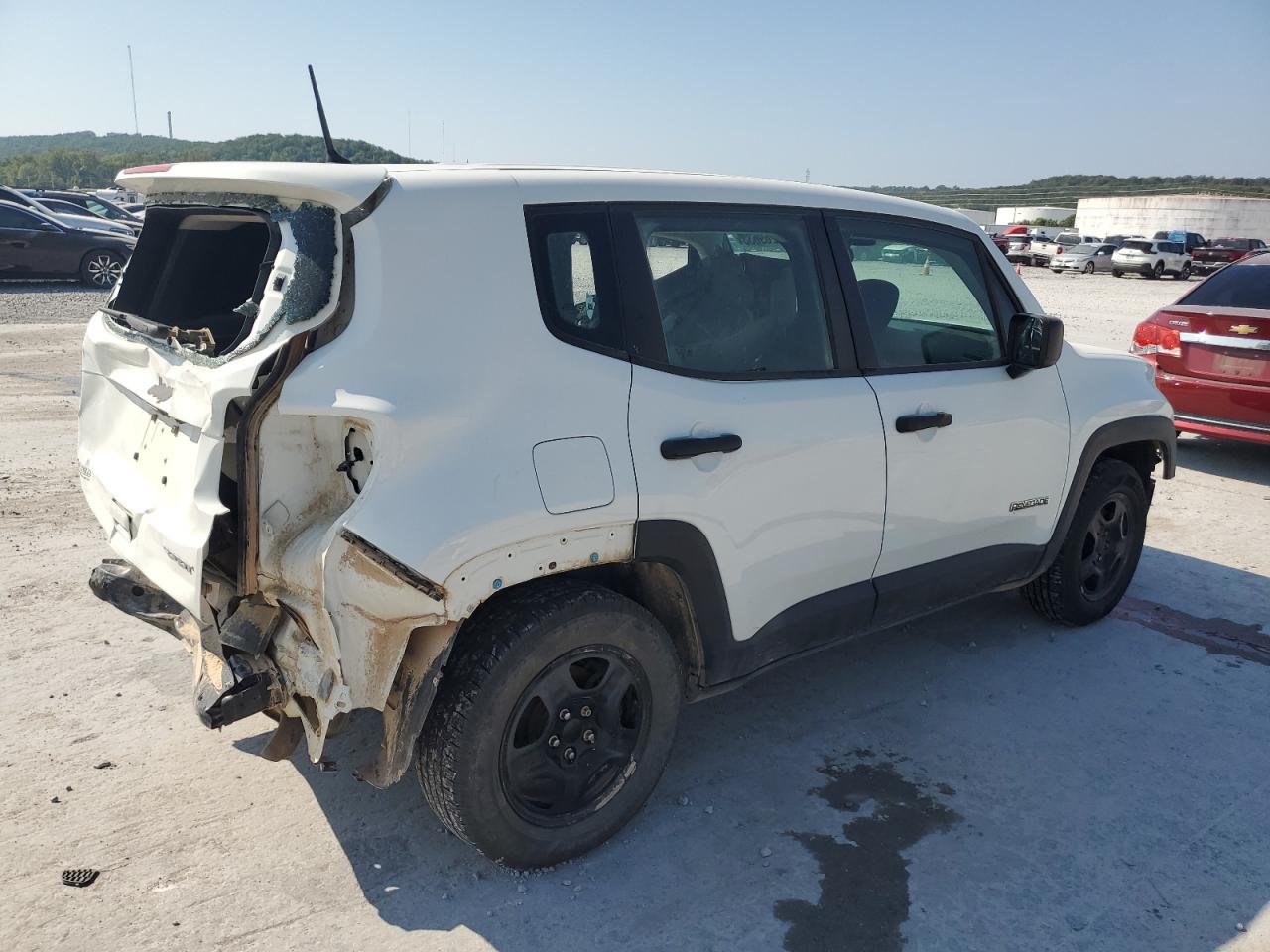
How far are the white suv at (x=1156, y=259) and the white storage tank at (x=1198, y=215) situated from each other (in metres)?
23.6

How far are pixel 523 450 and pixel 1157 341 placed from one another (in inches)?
276

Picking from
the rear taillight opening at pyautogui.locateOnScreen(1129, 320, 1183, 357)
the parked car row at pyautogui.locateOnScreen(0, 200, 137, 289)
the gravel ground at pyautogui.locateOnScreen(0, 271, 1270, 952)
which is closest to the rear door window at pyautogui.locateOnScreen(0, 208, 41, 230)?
the parked car row at pyautogui.locateOnScreen(0, 200, 137, 289)

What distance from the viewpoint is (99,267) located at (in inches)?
661

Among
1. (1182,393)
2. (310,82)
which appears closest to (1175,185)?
(1182,393)

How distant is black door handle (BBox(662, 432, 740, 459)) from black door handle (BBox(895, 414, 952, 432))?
2.58ft

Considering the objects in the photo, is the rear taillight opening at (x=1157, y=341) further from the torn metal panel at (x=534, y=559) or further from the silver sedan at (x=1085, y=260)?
the silver sedan at (x=1085, y=260)

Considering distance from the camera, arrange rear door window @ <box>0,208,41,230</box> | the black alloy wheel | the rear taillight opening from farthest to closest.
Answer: rear door window @ <box>0,208,41,230</box> → the rear taillight opening → the black alloy wheel

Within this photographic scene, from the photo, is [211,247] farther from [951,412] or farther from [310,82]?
[951,412]

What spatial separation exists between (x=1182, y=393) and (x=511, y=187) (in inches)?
266

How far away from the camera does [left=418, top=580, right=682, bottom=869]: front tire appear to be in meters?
2.68

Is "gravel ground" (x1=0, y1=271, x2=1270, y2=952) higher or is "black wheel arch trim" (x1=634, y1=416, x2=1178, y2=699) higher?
"black wheel arch trim" (x1=634, y1=416, x2=1178, y2=699)

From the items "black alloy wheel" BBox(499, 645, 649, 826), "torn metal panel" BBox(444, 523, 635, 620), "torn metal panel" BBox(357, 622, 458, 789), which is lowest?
"black alloy wheel" BBox(499, 645, 649, 826)

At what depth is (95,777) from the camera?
3.29 m

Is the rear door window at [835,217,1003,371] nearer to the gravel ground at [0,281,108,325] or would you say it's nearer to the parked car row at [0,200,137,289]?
the gravel ground at [0,281,108,325]
